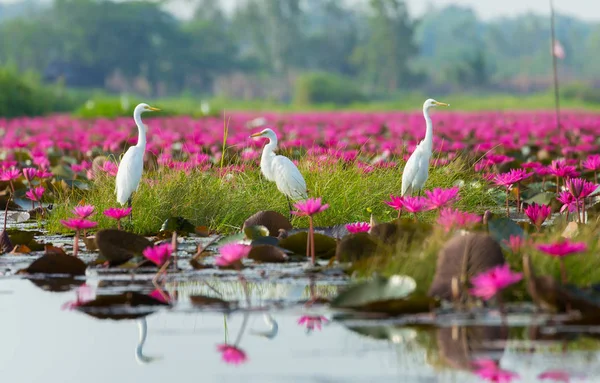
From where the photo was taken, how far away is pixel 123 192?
6270mm

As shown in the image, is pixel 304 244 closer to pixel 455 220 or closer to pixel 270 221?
pixel 270 221

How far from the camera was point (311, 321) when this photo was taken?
11.9ft

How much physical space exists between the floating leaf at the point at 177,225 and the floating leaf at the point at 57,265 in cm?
131

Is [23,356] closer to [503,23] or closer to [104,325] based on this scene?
[104,325]

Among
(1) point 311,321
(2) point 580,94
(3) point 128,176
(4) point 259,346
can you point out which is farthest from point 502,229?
(2) point 580,94

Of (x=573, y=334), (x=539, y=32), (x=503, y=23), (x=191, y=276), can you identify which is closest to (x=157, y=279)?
(x=191, y=276)

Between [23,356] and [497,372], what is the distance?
1.50 meters

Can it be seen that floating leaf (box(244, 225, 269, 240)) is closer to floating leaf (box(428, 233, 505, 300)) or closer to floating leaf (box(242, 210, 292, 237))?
floating leaf (box(242, 210, 292, 237))

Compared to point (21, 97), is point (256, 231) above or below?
below

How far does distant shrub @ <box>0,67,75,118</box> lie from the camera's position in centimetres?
2586

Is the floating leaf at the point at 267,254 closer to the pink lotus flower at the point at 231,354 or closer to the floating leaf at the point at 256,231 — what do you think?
the floating leaf at the point at 256,231

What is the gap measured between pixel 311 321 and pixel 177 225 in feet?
8.13

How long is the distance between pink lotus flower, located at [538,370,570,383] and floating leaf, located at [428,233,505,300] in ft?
2.91

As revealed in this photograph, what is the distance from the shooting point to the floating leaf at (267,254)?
15.7 ft
